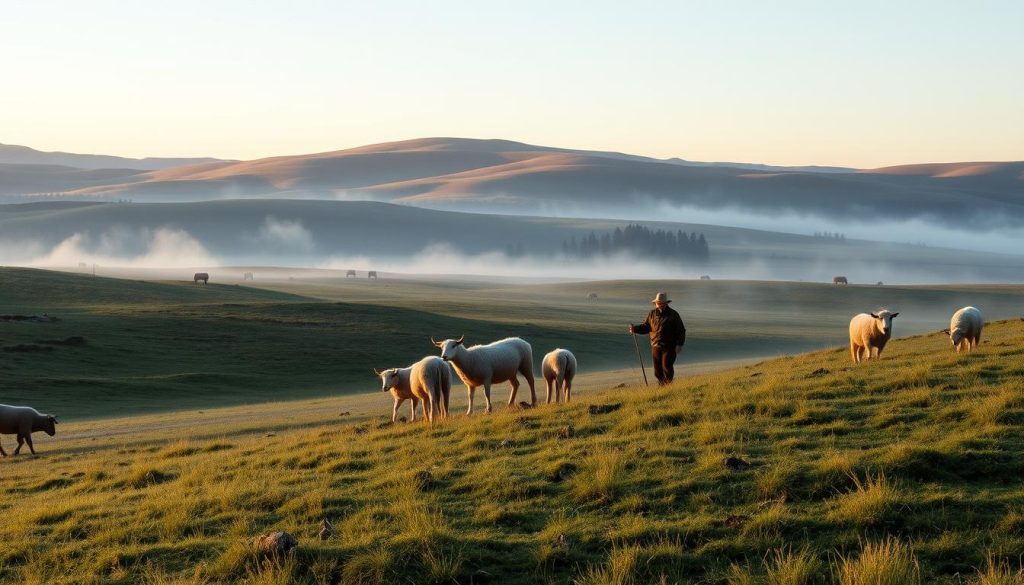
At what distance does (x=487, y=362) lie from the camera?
73.8 ft

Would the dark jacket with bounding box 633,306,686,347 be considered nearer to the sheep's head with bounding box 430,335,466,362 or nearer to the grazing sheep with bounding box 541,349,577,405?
the grazing sheep with bounding box 541,349,577,405

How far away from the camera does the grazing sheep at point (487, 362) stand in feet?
71.3

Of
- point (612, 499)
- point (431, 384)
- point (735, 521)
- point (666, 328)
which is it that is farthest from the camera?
point (666, 328)

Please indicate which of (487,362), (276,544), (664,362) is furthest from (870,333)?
(276,544)

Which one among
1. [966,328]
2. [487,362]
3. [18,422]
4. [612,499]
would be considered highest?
[966,328]

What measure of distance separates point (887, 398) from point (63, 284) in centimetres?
7128

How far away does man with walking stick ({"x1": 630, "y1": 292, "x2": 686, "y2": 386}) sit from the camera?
71.3 ft

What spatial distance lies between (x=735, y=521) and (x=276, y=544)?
13.7 ft

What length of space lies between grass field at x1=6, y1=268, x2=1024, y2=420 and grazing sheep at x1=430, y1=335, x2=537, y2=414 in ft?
43.1

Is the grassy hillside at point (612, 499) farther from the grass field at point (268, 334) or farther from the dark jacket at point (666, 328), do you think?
the grass field at point (268, 334)

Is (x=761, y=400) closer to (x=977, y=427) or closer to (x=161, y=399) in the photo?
(x=977, y=427)

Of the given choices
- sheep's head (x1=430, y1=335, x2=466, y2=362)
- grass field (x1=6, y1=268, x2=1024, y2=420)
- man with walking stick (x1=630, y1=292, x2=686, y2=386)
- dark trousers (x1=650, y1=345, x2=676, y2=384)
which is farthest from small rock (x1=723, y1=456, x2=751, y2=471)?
grass field (x1=6, y1=268, x2=1024, y2=420)

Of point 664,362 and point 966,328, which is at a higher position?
point 966,328

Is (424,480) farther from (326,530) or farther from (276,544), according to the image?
(276,544)
